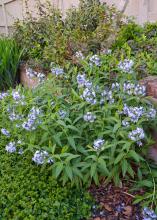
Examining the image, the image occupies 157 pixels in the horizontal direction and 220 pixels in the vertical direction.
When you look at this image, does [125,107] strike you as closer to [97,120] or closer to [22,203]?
[97,120]

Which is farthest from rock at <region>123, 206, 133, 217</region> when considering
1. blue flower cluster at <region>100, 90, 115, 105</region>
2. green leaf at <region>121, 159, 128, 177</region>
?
blue flower cluster at <region>100, 90, 115, 105</region>

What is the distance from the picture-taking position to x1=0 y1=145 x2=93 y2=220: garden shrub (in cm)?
242

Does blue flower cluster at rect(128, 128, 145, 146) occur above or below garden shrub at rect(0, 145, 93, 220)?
above

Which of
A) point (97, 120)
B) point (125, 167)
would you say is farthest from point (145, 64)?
point (125, 167)

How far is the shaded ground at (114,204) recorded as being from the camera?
2.50m

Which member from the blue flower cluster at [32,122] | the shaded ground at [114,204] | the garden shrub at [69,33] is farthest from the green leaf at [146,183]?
the garden shrub at [69,33]

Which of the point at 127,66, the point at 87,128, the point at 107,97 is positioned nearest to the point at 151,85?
the point at 127,66

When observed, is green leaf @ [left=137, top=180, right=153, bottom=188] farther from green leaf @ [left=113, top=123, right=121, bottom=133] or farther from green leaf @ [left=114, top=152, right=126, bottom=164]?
green leaf @ [left=113, top=123, right=121, bottom=133]

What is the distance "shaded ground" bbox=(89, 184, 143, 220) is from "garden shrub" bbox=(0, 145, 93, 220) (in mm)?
83

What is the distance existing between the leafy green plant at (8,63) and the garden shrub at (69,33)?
190 millimetres

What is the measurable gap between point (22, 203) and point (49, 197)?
0.62ft

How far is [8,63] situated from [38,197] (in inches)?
122

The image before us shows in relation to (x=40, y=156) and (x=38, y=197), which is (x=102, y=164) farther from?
(x=38, y=197)

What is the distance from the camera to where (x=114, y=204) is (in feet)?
8.45
